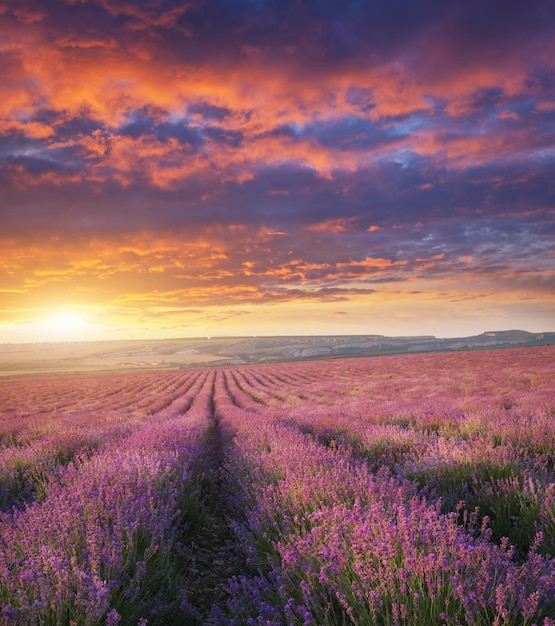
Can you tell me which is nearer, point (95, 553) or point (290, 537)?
point (95, 553)

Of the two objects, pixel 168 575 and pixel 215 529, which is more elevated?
pixel 168 575

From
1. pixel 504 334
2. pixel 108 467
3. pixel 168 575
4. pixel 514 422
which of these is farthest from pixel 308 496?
pixel 504 334

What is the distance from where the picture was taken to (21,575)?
6.32 feet

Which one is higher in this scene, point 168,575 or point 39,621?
point 39,621

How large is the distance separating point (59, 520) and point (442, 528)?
2.58 m

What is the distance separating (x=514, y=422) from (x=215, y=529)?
5035mm

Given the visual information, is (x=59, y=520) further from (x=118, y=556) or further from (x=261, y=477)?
(x=261, y=477)

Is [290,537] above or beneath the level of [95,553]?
beneath

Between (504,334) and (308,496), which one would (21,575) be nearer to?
(308,496)

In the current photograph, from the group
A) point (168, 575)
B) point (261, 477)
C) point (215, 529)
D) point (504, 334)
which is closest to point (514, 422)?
point (261, 477)

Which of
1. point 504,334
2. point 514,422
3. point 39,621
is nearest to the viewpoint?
point 39,621

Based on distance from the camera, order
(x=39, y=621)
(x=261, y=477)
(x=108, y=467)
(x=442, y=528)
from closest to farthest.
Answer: (x=39, y=621)
(x=442, y=528)
(x=108, y=467)
(x=261, y=477)

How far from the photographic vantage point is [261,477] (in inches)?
165

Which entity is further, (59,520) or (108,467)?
(108,467)
